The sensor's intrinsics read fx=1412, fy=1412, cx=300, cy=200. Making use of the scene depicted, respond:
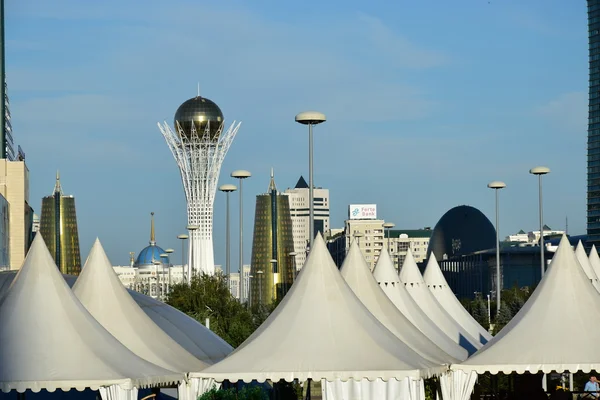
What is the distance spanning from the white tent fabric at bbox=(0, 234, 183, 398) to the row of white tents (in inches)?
0.7

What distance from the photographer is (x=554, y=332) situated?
25984 mm

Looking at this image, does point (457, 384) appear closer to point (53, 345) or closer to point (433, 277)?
point (53, 345)

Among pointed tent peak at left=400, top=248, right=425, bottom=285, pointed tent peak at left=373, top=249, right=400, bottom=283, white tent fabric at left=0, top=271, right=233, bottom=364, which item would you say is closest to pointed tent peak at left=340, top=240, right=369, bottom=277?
white tent fabric at left=0, top=271, right=233, bottom=364

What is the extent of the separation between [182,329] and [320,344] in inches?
506

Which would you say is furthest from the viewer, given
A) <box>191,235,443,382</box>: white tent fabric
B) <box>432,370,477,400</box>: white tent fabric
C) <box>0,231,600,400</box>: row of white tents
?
<box>432,370,477,400</box>: white tent fabric

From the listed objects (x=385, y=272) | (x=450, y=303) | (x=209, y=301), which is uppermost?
(x=385, y=272)

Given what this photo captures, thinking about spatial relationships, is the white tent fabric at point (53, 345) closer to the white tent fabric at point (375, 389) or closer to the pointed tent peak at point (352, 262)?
the white tent fabric at point (375, 389)

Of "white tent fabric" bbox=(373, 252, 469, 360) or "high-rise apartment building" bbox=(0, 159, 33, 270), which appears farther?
"high-rise apartment building" bbox=(0, 159, 33, 270)

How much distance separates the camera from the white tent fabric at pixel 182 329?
114 ft

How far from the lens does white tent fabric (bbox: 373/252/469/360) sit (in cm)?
3650

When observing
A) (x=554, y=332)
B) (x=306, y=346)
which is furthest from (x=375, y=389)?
(x=554, y=332)

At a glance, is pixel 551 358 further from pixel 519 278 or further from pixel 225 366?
pixel 519 278

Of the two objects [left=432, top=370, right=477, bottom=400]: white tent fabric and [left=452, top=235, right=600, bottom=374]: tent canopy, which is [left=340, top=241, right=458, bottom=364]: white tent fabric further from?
[left=432, top=370, right=477, bottom=400]: white tent fabric

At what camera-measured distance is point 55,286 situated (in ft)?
82.4
